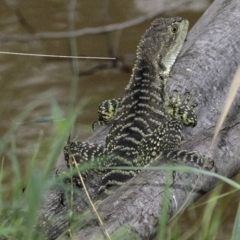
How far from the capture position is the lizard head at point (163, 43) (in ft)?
15.2

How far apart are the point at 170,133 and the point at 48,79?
4.87m

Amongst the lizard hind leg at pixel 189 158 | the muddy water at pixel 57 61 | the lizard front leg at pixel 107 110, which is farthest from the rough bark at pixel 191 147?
the muddy water at pixel 57 61

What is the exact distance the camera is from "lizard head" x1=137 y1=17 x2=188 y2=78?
15.2 ft

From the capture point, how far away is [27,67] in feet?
28.6

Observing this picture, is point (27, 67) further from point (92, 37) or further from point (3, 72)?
point (92, 37)

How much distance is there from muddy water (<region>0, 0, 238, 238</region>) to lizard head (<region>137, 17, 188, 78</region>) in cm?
259

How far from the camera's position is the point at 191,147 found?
345 centimetres

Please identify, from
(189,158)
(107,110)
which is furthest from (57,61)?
(189,158)

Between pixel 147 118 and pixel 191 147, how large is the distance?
783mm

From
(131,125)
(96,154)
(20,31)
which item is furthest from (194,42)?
(20,31)

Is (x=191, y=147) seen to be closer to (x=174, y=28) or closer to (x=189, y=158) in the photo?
(x=189, y=158)

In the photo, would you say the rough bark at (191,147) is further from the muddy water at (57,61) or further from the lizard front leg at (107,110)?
the muddy water at (57,61)

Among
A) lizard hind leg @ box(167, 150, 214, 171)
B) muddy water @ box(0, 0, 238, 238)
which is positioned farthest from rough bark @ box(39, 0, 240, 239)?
muddy water @ box(0, 0, 238, 238)

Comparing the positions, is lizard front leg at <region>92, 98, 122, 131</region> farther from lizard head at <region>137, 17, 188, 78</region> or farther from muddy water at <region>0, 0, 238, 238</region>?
muddy water at <region>0, 0, 238, 238</region>
